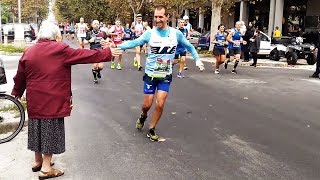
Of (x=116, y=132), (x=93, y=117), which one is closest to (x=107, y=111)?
(x=93, y=117)

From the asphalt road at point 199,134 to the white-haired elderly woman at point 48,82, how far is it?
0.53 metres

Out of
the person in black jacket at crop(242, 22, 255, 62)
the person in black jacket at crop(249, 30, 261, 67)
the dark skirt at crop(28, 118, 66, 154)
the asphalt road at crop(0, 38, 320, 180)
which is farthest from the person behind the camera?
the person in black jacket at crop(242, 22, 255, 62)

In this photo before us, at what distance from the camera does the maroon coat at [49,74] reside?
181 inches

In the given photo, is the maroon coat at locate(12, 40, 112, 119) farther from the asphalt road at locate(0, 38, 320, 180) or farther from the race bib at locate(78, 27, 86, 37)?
the race bib at locate(78, 27, 86, 37)

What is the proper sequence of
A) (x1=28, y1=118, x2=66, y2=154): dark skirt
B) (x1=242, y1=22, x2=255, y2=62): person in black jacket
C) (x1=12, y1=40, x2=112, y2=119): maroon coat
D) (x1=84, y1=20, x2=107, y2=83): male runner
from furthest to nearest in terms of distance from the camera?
(x1=242, y1=22, x2=255, y2=62): person in black jacket → (x1=84, y1=20, x2=107, y2=83): male runner → (x1=28, y1=118, x2=66, y2=154): dark skirt → (x1=12, y1=40, x2=112, y2=119): maroon coat

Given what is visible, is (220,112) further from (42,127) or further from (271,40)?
(271,40)

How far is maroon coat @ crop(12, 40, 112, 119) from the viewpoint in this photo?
4.59 metres

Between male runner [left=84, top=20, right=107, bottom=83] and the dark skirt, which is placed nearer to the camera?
the dark skirt

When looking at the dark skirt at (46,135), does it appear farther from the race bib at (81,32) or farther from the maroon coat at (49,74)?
the race bib at (81,32)

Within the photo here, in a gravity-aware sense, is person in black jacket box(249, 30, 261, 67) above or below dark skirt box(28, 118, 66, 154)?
above

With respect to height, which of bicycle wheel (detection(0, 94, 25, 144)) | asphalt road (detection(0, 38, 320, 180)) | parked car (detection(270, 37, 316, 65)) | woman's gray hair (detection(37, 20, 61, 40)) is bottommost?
asphalt road (detection(0, 38, 320, 180))

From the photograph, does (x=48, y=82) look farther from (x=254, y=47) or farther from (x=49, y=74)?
(x=254, y=47)

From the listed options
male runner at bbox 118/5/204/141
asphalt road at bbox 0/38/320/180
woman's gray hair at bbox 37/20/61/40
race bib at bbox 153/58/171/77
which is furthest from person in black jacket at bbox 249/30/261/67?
woman's gray hair at bbox 37/20/61/40

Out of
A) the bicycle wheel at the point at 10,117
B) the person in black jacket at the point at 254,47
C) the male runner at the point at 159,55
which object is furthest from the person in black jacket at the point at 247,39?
the bicycle wheel at the point at 10,117
